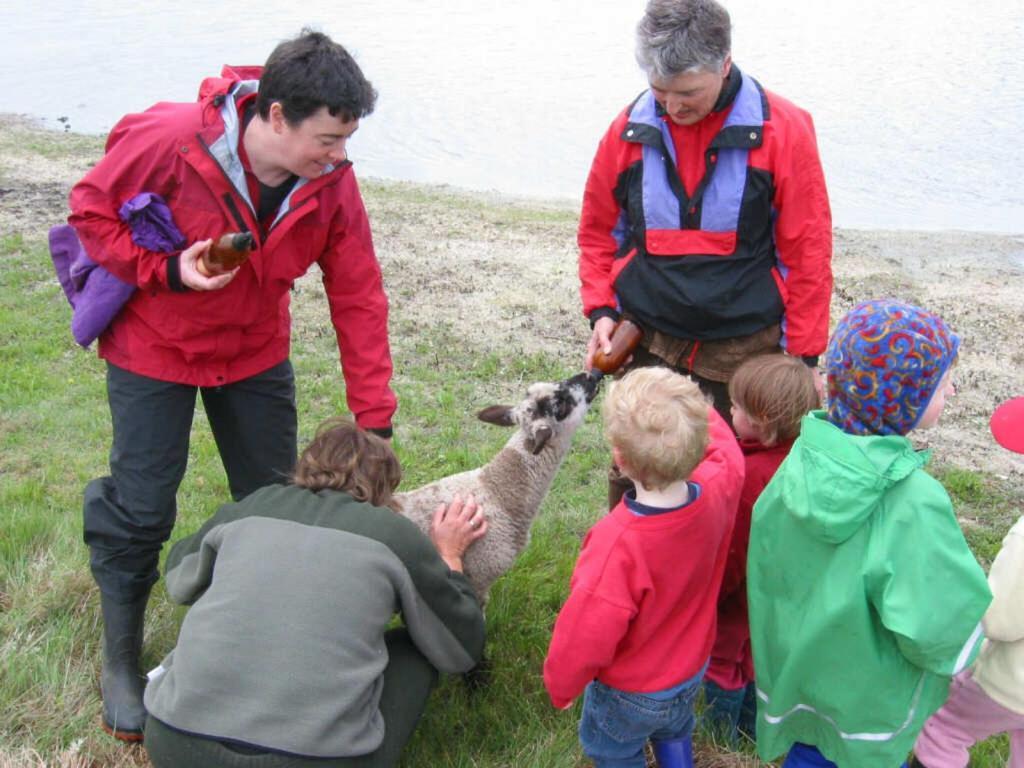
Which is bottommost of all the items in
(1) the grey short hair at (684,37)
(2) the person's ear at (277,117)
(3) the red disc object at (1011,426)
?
(3) the red disc object at (1011,426)

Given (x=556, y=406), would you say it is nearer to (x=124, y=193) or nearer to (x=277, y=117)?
(x=277, y=117)

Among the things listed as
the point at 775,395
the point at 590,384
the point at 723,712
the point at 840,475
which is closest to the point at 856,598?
the point at 840,475

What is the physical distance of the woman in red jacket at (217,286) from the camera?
12.5 ft

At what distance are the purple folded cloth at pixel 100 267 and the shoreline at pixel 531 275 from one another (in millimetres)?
4573

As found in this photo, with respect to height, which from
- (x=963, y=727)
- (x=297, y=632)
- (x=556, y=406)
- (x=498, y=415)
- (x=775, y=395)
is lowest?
(x=963, y=727)

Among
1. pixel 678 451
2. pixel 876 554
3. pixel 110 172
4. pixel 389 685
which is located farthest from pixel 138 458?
pixel 876 554

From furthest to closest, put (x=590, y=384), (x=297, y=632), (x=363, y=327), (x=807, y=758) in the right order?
(x=590, y=384), (x=363, y=327), (x=807, y=758), (x=297, y=632)

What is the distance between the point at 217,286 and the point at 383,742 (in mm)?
1762

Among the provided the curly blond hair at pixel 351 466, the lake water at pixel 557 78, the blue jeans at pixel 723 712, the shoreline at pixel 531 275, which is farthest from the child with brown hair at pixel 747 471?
the lake water at pixel 557 78

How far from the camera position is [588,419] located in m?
7.88

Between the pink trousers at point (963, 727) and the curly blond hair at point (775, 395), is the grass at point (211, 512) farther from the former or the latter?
the curly blond hair at point (775, 395)

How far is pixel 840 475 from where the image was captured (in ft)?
9.88

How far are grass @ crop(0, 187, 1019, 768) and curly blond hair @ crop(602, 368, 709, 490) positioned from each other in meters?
1.40

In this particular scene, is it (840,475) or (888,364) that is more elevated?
(888,364)
